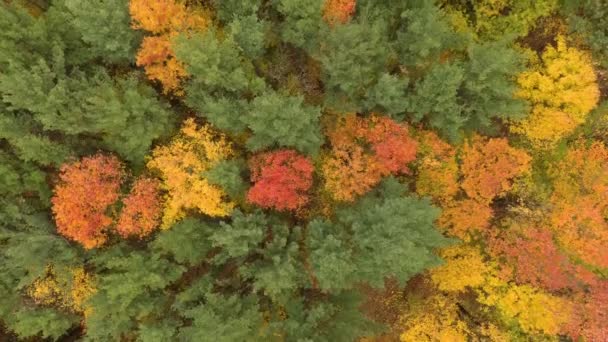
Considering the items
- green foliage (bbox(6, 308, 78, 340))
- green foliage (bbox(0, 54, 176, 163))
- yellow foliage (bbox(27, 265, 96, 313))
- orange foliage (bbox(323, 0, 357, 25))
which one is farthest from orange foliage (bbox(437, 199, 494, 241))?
green foliage (bbox(6, 308, 78, 340))

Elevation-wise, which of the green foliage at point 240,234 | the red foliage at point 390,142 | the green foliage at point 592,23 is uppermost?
the green foliage at point 592,23

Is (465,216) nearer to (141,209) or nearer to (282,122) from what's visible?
(282,122)

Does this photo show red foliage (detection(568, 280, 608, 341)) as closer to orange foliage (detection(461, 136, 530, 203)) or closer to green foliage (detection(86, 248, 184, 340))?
orange foliage (detection(461, 136, 530, 203))

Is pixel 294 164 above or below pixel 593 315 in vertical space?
above

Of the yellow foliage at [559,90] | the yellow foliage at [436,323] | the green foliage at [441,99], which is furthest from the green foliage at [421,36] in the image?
the yellow foliage at [436,323]

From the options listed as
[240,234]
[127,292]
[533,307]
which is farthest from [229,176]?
[533,307]

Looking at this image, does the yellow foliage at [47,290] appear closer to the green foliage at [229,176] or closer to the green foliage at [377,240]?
the green foliage at [229,176]

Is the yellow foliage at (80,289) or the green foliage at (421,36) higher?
the green foliage at (421,36)
